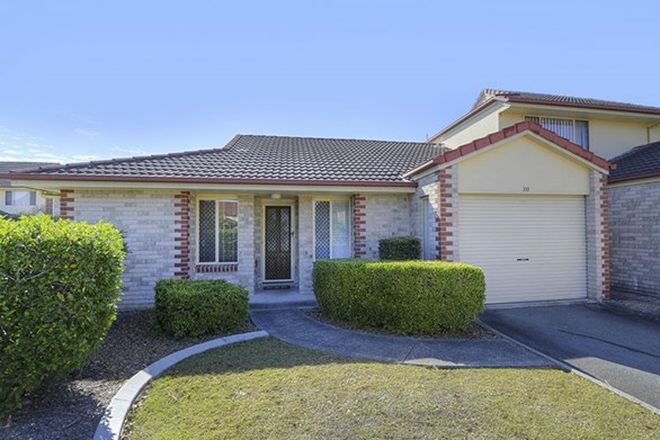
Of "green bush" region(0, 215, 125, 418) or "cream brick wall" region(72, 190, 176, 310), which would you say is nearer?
"green bush" region(0, 215, 125, 418)

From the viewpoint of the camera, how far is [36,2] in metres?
6.81

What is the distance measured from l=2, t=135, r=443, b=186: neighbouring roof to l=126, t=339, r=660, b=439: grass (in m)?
5.28

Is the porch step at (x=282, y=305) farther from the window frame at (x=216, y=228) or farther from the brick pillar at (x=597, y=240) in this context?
the brick pillar at (x=597, y=240)

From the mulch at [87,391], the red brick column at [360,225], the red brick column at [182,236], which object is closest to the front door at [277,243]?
the red brick column at [360,225]

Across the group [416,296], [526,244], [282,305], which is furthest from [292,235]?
[526,244]

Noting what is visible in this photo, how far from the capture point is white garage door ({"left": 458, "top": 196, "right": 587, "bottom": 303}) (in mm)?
9203

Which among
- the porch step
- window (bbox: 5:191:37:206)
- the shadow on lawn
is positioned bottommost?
the shadow on lawn

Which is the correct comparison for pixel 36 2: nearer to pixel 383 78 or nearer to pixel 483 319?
pixel 383 78

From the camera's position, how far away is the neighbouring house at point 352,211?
8883 mm

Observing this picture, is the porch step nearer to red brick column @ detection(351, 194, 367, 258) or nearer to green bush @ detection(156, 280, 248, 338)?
green bush @ detection(156, 280, 248, 338)

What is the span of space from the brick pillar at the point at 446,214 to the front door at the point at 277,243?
15.9ft

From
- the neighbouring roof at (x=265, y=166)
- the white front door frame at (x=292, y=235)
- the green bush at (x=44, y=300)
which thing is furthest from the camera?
the white front door frame at (x=292, y=235)

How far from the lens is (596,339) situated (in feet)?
21.9

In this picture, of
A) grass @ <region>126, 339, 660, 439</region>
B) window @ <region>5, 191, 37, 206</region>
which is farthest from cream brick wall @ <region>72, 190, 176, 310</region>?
window @ <region>5, 191, 37, 206</region>
